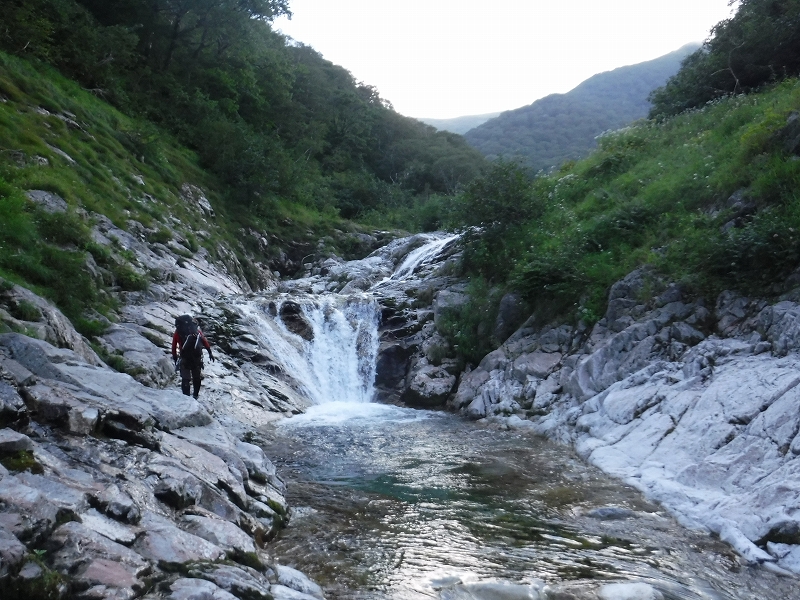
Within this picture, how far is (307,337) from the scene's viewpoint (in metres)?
17.5

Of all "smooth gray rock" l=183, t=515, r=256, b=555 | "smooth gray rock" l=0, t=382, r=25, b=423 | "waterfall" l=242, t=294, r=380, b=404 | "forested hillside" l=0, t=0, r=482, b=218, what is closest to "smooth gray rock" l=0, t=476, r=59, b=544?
"smooth gray rock" l=0, t=382, r=25, b=423

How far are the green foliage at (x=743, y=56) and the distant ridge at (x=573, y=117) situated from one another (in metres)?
58.7

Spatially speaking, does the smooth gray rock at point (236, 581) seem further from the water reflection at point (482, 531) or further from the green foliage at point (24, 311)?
the green foliage at point (24, 311)

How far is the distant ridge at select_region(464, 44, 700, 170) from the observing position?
96375mm

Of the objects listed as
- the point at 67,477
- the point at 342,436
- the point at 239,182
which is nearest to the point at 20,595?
the point at 67,477

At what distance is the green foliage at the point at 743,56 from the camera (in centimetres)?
1805

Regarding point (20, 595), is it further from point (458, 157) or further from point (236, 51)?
point (458, 157)

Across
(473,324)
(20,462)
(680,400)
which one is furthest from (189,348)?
(680,400)

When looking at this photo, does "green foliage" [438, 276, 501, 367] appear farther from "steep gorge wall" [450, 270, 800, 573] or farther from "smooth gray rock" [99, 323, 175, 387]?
"smooth gray rock" [99, 323, 175, 387]

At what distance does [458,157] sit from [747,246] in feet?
138

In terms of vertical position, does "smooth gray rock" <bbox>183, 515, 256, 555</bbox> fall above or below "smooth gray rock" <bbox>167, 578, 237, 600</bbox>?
below

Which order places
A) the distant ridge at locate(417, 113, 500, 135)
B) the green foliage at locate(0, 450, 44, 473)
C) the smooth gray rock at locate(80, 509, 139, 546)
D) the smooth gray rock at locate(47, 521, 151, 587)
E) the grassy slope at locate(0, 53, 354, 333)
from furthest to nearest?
the distant ridge at locate(417, 113, 500, 135) < the grassy slope at locate(0, 53, 354, 333) < the green foliage at locate(0, 450, 44, 473) < the smooth gray rock at locate(80, 509, 139, 546) < the smooth gray rock at locate(47, 521, 151, 587)

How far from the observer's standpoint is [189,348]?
10.3 meters

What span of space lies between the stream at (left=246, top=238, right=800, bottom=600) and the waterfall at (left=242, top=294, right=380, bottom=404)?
175 inches
